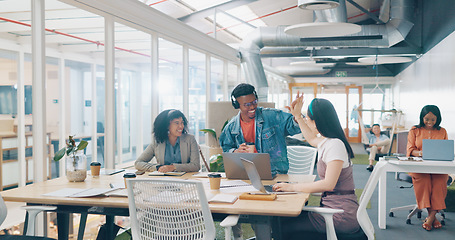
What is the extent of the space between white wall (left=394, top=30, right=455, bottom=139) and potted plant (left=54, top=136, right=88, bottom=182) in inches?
208

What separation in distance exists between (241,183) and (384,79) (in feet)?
51.6

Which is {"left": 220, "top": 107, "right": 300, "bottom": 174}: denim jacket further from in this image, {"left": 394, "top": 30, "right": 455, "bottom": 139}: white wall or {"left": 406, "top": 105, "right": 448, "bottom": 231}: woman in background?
{"left": 394, "top": 30, "right": 455, "bottom": 139}: white wall

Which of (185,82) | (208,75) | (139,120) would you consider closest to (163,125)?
(185,82)

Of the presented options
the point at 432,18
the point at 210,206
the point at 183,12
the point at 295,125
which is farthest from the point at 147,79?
the point at 432,18

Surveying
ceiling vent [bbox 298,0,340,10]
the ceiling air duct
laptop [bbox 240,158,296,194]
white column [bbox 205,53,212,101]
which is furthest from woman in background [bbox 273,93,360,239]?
the ceiling air duct

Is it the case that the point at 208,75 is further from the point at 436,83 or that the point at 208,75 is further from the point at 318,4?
the point at 436,83

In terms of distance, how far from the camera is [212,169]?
4.69 metres

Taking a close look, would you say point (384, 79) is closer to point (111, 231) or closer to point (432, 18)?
point (432, 18)

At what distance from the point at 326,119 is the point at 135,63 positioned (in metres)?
4.08

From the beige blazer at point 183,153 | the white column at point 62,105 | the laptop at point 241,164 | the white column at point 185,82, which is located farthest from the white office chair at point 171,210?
the white column at point 185,82

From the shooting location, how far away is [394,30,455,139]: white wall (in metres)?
6.36

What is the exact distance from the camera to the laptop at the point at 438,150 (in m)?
4.43

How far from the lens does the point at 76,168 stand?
3.05m

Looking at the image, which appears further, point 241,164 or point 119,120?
point 119,120
